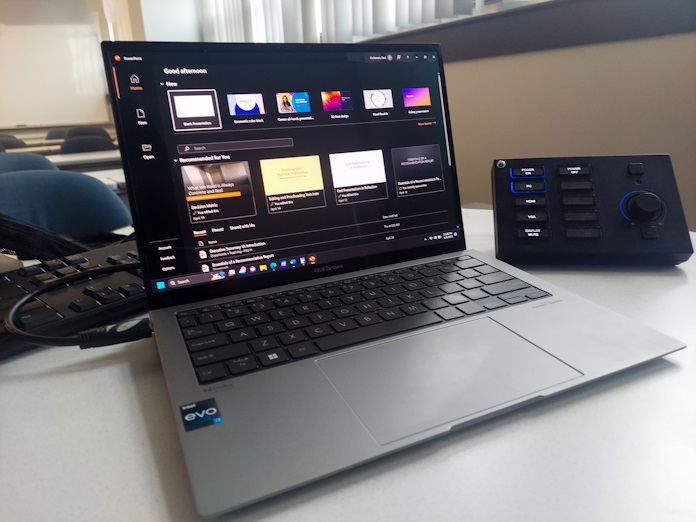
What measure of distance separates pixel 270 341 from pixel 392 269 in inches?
7.9

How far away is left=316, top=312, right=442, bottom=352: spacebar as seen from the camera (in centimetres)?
40

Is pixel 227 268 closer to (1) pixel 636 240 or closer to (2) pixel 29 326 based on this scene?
(2) pixel 29 326

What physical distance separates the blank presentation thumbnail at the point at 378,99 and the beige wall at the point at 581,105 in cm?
50

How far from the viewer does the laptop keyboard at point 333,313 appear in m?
0.38

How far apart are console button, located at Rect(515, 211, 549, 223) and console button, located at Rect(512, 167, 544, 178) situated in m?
0.05

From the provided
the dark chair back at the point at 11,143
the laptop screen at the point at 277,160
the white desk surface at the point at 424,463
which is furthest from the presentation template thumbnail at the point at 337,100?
the dark chair back at the point at 11,143

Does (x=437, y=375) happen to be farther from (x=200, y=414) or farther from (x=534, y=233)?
(x=534, y=233)

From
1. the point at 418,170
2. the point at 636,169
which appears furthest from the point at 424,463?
the point at 636,169

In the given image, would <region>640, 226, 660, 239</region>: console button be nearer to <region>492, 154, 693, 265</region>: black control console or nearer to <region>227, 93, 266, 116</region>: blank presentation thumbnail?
<region>492, 154, 693, 265</region>: black control console

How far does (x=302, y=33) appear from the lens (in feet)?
6.26

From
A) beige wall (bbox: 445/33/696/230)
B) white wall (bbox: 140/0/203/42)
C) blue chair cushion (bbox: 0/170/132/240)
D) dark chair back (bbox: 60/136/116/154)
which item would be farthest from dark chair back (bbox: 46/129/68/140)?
beige wall (bbox: 445/33/696/230)

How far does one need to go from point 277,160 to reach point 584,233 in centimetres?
39

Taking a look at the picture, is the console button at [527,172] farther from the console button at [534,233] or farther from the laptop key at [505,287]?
the laptop key at [505,287]

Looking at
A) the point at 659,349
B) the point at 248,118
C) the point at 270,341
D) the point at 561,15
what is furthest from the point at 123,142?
the point at 561,15
